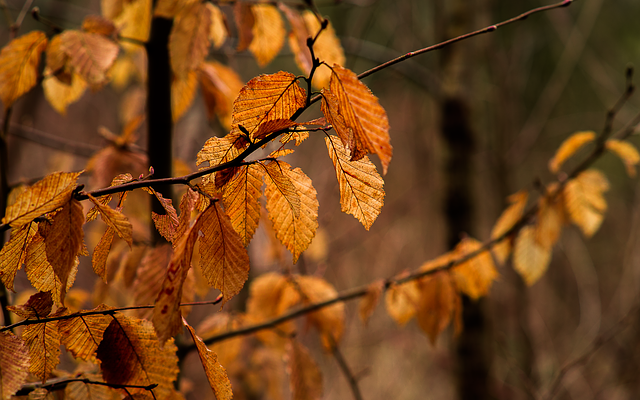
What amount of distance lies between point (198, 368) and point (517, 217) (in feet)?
10.2

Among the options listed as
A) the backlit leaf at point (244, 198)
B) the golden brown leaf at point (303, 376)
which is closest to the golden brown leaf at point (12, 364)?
the backlit leaf at point (244, 198)

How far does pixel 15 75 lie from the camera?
0.65m

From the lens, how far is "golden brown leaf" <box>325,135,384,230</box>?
0.38 metres

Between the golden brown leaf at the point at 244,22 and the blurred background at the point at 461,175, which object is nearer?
the golden brown leaf at the point at 244,22

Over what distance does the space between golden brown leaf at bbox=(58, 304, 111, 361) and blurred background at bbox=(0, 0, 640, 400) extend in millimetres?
483

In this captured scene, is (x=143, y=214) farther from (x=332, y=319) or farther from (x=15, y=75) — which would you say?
(x=332, y=319)

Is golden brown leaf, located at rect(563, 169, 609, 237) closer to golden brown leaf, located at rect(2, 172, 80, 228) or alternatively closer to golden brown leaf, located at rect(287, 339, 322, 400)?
golden brown leaf, located at rect(287, 339, 322, 400)

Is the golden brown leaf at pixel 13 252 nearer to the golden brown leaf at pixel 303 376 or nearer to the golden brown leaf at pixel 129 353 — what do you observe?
the golden brown leaf at pixel 129 353

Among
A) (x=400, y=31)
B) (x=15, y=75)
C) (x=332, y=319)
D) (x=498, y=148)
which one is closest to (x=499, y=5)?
(x=400, y=31)

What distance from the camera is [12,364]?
360 mm

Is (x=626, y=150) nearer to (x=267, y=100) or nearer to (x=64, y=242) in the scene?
(x=267, y=100)

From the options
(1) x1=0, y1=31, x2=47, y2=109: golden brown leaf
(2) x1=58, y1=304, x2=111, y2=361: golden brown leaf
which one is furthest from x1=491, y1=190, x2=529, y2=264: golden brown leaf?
(1) x1=0, y1=31, x2=47, y2=109: golden brown leaf

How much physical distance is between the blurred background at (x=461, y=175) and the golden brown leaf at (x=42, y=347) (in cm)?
49

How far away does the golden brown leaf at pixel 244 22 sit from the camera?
0.78 meters
